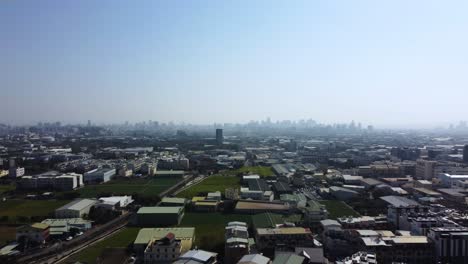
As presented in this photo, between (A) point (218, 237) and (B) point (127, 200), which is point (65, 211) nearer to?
(B) point (127, 200)

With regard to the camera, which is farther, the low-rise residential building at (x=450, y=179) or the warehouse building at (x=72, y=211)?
the low-rise residential building at (x=450, y=179)

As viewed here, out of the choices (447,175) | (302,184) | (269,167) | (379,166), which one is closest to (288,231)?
(302,184)

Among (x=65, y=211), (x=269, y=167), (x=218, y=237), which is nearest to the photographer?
(x=218, y=237)

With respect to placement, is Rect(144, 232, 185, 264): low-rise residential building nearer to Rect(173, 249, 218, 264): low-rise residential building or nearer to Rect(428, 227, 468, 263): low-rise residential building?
Rect(173, 249, 218, 264): low-rise residential building

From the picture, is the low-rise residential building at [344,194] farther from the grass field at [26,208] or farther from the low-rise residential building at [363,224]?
the grass field at [26,208]

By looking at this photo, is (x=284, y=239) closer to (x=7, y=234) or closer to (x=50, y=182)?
(x=7, y=234)

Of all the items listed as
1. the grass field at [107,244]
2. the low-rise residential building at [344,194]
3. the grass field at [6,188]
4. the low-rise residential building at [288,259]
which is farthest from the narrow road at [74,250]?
the grass field at [6,188]

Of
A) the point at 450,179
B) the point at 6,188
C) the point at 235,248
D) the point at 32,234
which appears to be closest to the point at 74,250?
the point at 32,234
